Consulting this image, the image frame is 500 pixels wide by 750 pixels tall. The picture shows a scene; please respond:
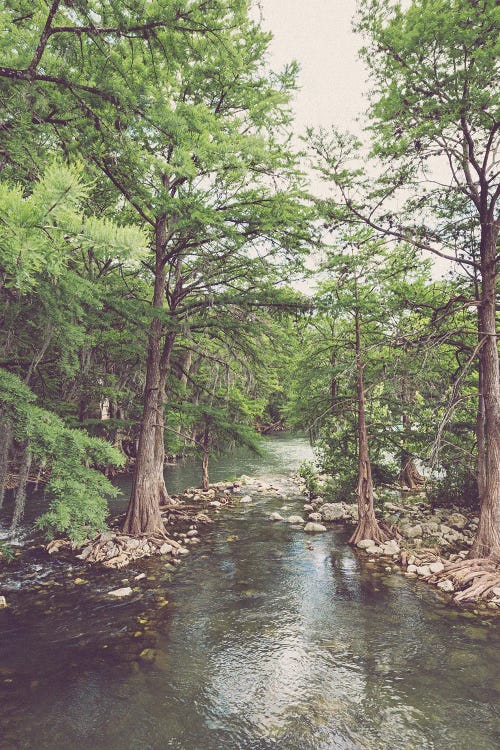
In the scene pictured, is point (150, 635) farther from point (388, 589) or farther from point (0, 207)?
point (0, 207)

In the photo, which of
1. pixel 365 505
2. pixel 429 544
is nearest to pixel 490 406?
pixel 365 505

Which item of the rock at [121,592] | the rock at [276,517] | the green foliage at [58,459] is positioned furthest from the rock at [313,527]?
the green foliage at [58,459]

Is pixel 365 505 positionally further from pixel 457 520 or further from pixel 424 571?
pixel 457 520

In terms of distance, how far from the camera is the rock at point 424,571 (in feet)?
30.3

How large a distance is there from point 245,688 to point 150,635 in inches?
84.8

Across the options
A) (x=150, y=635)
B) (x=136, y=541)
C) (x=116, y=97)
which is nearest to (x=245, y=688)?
(x=150, y=635)

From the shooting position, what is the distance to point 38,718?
4902mm

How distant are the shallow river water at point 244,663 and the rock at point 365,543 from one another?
1420mm

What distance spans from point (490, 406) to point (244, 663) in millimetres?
7384

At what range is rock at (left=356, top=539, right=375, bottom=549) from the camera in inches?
439

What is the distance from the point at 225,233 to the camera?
9.11 metres

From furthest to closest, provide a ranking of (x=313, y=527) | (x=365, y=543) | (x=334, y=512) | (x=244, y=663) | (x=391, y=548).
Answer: (x=334, y=512), (x=313, y=527), (x=365, y=543), (x=391, y=548), (x=244, y=663)

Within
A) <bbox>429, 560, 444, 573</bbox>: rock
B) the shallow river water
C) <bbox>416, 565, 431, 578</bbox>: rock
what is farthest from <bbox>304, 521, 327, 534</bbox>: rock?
<bbox>429, 560, 444, 573</bbox>: rock

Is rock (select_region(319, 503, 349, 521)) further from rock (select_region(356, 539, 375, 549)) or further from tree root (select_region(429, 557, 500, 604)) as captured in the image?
tree root (select_region(429, 557, 500, 604))
